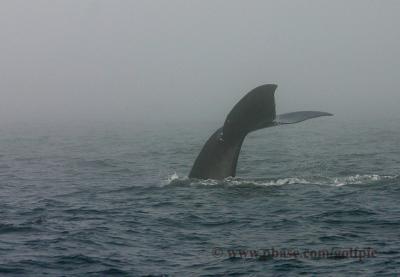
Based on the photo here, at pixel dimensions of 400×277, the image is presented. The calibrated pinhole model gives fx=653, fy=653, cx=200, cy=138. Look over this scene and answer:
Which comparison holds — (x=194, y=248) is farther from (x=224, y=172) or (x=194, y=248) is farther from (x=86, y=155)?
(x=86, y=155)

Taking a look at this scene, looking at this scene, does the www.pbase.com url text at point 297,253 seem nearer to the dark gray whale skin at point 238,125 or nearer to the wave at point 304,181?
the dark gray whale skin at point 238,125

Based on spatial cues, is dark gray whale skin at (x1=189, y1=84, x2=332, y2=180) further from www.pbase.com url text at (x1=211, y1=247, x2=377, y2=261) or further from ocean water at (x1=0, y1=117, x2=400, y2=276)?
www.pbase.com url text at (x1=211, y1=247, x2=377, y2=261)

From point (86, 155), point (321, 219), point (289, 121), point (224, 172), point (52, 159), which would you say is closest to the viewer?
point (321, 219)

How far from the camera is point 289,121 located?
1545 centimetres

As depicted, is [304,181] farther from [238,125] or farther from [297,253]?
[297,253]

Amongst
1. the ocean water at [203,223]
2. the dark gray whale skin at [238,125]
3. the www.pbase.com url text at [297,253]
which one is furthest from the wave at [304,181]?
the www.pbase.com url text at [297,253]

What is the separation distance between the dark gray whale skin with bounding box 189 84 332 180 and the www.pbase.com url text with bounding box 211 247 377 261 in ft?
14.3

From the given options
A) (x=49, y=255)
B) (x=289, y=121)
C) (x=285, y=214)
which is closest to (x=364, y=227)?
(x=285, y=214)

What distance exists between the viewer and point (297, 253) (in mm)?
11531

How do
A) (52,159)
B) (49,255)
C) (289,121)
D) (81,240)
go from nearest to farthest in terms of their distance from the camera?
(49,255) → (81,240) → (289,121) → (52,159)

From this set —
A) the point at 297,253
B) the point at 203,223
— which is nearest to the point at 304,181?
the point at 203,223

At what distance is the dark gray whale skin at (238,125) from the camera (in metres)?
15.8

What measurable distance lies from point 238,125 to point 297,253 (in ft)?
18.4

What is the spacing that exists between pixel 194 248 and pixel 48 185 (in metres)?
11.0
